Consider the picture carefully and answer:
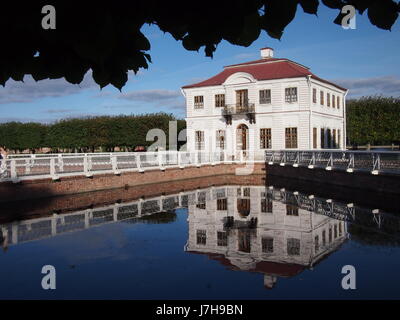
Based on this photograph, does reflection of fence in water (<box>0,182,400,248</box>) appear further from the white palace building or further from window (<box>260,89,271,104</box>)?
window (<box>260,89,271,104</box>)

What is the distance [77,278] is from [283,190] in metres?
14.7

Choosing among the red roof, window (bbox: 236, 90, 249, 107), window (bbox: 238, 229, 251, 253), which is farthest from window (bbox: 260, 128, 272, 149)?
window (bbox: 238, 229, 251, 253)

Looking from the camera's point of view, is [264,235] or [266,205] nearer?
[264,235]

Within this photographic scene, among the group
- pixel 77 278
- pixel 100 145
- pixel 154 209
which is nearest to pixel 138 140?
pixel 100 145

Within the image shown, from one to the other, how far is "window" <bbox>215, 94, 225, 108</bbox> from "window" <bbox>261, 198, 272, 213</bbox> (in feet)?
59.1

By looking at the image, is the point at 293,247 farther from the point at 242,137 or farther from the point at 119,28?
the point at 242,137

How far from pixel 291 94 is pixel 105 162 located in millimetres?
16342

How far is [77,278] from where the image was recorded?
6.82 meters

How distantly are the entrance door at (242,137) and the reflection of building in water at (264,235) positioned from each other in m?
16.6

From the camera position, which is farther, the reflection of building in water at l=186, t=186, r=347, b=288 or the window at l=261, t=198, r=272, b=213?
the window at l=261, t=198, r=272, b=213

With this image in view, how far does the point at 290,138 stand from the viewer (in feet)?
101

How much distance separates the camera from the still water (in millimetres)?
6148

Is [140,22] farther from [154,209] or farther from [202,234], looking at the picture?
[154,209]

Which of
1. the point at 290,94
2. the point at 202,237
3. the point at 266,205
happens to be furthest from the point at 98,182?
the point at 290,94
